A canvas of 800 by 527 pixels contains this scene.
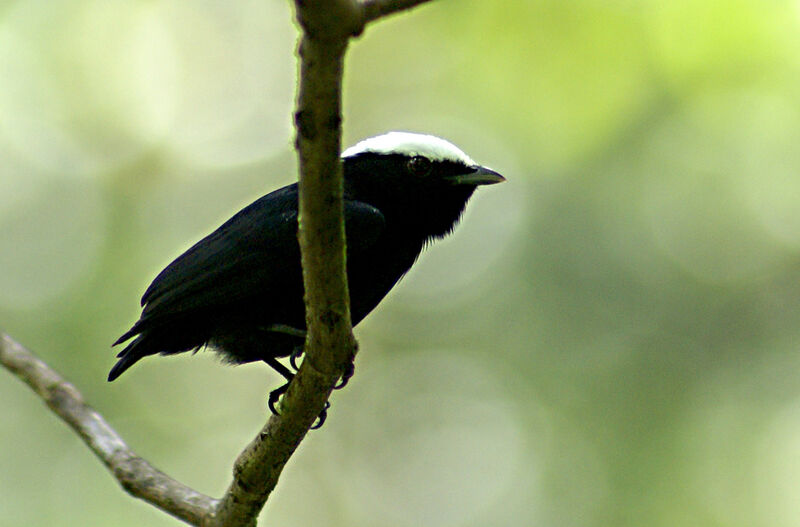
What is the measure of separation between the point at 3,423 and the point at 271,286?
22.7 feet

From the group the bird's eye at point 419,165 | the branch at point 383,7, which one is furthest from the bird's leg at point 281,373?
the branch at point 383,7

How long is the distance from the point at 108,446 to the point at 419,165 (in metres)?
2.02

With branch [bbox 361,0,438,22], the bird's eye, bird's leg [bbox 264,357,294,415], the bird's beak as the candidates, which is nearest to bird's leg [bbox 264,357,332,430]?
bird's leg [bbox 264,357,294,415]

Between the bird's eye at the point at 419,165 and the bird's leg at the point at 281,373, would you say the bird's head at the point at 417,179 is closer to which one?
the bird's eye at the point at 419,165

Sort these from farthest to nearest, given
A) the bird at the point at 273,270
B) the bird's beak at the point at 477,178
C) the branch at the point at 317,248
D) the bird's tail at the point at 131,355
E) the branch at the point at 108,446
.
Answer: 1. the bird's beak at the point at 477,178
2. the bird's tail at the point at 131,355
3. the bird at the point at 273,270
4. the branch at the point at 108,446
5. the branch at the point at 317,248

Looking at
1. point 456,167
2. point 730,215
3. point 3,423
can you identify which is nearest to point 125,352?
point 456,167

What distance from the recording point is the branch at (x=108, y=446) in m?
3.85

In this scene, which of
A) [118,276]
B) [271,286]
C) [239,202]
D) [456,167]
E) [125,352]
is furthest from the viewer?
[239,202]

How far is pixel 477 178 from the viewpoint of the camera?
4.62m

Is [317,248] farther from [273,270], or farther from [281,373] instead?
[281,373]

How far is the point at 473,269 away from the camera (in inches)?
386

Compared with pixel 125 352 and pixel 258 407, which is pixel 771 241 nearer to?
pixel 258 407

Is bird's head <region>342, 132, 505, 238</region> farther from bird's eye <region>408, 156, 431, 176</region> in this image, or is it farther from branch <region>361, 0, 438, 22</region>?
branch <region>361, 0, 438, 22</region>

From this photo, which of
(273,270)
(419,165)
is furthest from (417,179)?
(273,270)
